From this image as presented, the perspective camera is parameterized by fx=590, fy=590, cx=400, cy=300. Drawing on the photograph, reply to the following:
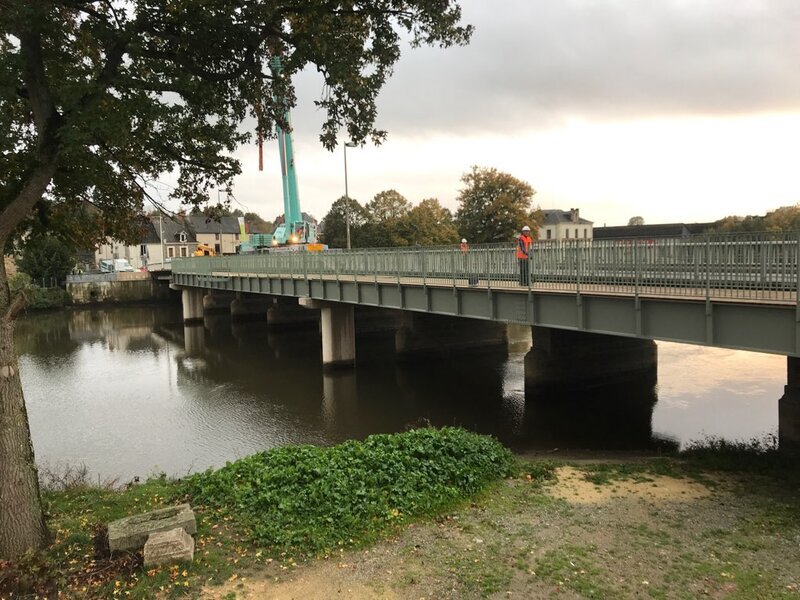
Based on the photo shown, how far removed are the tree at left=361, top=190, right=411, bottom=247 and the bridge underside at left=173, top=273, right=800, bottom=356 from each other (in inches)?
1851

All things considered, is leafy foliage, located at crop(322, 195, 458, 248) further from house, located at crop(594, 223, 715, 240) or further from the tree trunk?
the tree trunk

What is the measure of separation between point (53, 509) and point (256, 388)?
1673 centimetres

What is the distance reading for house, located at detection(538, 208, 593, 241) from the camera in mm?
107250

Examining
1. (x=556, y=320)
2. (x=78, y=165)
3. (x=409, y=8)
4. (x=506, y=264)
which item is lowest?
(x=556, y=320)

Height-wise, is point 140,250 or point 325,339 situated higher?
point 140,250

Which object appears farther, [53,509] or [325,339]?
[325,339]

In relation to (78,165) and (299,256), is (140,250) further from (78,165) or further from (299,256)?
(78,165)

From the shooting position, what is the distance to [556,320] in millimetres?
14742

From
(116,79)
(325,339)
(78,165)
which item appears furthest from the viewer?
(325,339)

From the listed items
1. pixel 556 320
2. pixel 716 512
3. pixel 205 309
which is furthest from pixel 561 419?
pixel 205 309

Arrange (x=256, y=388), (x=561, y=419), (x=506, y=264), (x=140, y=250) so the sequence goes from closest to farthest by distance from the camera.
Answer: (x=506, y=264), (x=561, y=419), (x=256, y=388), (x=140, y=250)

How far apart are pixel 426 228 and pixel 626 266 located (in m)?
54.3

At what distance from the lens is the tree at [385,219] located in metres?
69.2

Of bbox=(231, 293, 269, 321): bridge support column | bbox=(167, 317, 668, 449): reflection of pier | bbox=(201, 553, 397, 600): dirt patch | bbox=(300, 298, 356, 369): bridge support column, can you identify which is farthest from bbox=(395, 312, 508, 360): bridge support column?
bbox=(231, 293, 269, 321): bridge support column
